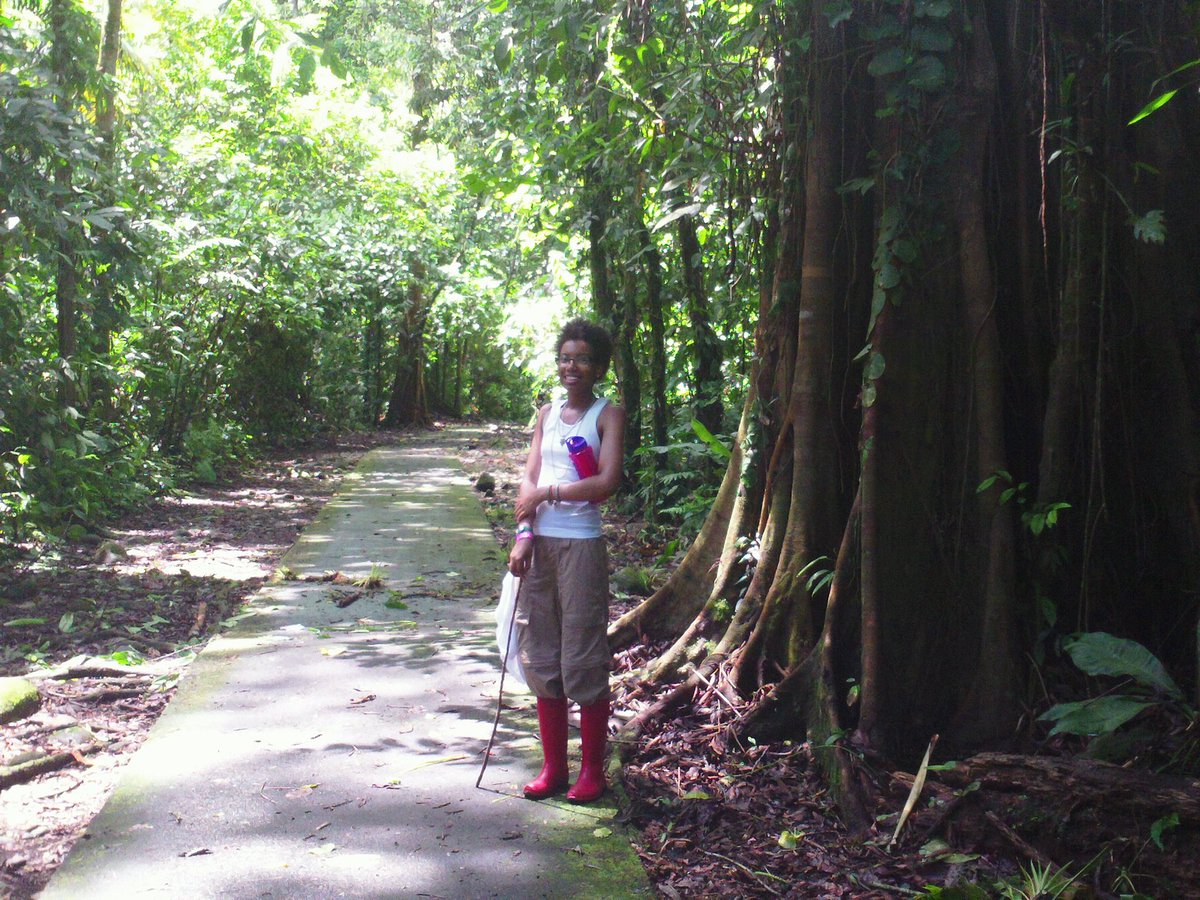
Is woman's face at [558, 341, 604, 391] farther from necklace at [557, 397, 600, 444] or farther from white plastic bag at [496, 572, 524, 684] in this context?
white plastic bag at [496, 572, 524, 684]

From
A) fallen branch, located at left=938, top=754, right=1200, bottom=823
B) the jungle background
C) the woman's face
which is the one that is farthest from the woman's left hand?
fallen branch, located at left=938, top=754, right=1200, bottom=823

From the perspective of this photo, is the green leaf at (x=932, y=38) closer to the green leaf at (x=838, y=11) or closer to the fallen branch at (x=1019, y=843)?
the green leaf at (x=838, y=11)

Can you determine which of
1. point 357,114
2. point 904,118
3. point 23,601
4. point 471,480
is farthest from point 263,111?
point 904,118

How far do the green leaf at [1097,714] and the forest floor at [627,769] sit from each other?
37 cm

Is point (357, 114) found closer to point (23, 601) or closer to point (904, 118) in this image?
point (23, 601)

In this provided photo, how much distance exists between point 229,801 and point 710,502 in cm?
460

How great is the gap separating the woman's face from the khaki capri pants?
0.58m

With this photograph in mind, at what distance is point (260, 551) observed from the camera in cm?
924

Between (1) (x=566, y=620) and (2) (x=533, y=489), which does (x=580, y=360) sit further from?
(1) (x=566, y=620)

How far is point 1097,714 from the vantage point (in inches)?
144

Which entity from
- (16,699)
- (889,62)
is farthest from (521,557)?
(16,699)

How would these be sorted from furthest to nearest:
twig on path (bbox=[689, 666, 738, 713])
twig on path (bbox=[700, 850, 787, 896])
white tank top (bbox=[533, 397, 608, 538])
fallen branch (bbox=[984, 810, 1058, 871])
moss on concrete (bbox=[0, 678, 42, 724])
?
moss on concrete (bbox=[0, 678, 42, 724]) < twig on path (bbox=[689, 666, 738, 713]) < white tank top (bbox=[533, 397, 608, 538]) < twig on path (bbox=[700, 850, 787, 896]) < fallen branch (bbox=[984, 810, 1058, 871])

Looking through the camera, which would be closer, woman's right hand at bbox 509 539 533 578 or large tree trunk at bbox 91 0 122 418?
woman's right hand at bbox 509 539 533 578

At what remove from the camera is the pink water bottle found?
4105 millimetres
